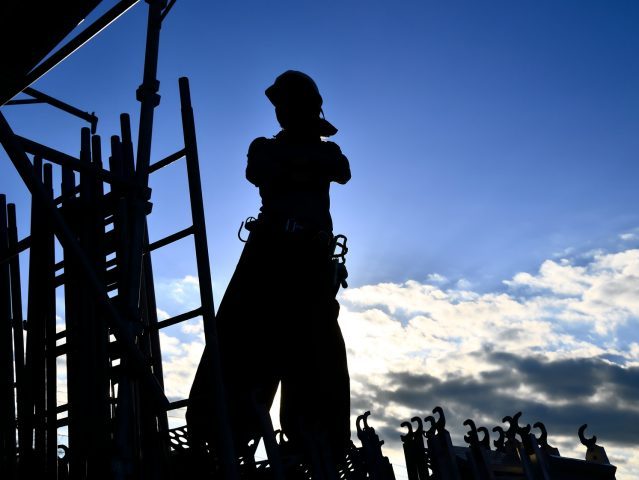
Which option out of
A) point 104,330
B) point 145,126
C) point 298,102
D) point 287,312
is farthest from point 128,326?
point 298,102

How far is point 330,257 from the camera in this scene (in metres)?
6.17

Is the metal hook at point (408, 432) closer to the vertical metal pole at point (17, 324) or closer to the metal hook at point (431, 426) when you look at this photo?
the metal hook at point (431, 426)

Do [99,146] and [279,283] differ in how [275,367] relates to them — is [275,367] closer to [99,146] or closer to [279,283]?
[279,283]

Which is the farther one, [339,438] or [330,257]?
[330,257]

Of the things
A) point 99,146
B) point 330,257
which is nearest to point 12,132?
point 99,146

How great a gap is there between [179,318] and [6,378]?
203 centimetres

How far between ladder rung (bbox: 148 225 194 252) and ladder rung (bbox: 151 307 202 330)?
641mm

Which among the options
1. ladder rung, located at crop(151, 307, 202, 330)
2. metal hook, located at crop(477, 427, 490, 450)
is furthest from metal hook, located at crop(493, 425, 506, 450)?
ladder rung, located at crop(151, 307, 202, 330)

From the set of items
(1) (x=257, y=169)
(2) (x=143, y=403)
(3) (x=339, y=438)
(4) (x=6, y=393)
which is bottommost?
(3) (x=339, y=438)

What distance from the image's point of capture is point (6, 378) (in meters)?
6.30

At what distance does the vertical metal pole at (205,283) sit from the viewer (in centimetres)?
483

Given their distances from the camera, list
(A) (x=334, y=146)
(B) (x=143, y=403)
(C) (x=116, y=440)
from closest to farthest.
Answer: (C) (x=116, y=440)
(B) (x=143, y=403)
(A) (x=334, y=146)

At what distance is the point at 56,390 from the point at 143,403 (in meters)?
1.10

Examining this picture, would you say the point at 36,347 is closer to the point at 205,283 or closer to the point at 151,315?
the point at 151,315
